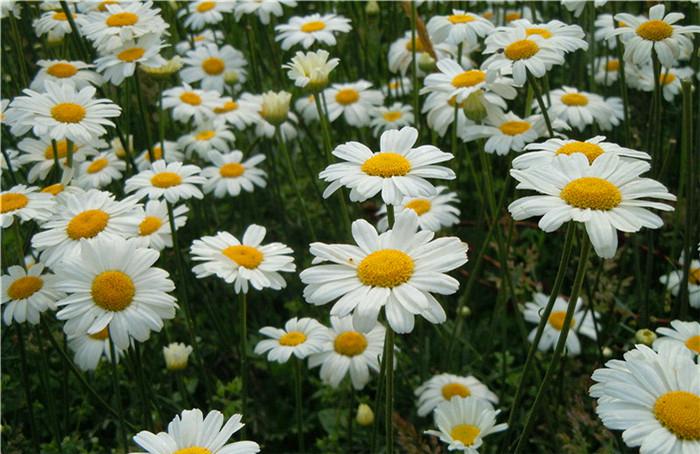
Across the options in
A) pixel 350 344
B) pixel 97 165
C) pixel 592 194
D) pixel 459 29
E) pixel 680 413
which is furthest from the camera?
pixel 97 165

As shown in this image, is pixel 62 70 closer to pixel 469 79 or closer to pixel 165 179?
pixel 165 179

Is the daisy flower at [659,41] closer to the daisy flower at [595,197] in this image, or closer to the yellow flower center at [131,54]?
→ the daisy flower at [595,197]

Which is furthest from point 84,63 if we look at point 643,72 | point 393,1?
point 643,72

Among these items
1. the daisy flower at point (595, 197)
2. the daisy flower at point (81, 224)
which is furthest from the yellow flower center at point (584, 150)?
the daisy flower at point (81, 224)

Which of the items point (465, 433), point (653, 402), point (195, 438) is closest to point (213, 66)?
point (465, 433)

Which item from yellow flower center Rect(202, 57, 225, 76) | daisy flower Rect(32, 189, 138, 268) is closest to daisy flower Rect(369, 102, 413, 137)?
yellow flower center Rect(202, 57, 225, 76)

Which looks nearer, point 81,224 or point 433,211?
point 81,224

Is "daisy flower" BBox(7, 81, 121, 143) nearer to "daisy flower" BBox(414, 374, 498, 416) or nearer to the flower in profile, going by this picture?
the flower in profile
